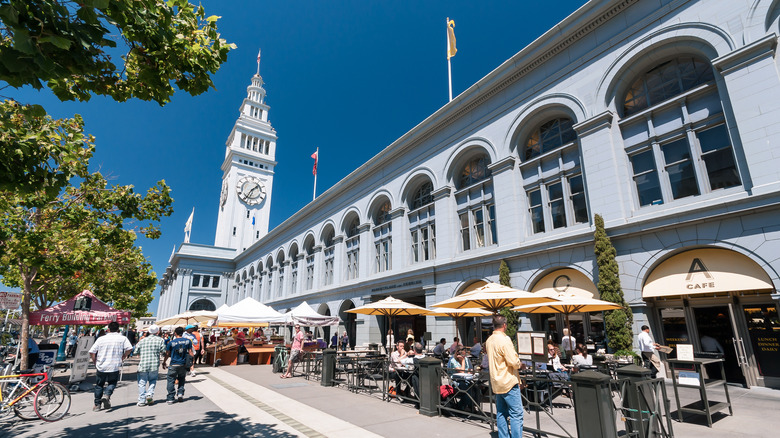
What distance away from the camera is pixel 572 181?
16.2 metres

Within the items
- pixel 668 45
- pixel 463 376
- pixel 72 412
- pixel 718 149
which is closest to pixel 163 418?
pixel 72 412

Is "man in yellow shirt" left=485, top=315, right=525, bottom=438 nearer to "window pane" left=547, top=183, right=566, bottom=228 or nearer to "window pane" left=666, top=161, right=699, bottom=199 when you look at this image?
"window pane" left=666, top=161, right=699, bottom=199

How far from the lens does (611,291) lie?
13.1 m

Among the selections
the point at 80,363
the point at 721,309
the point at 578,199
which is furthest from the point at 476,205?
the point at 80,363

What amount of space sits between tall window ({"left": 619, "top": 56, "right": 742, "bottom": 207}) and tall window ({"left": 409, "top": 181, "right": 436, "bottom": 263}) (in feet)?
36.5

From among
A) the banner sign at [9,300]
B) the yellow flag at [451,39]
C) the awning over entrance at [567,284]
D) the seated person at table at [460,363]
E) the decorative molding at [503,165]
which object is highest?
the yellow flag at [451,39]

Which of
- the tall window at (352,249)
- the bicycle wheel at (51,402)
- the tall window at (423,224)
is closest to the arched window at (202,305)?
the tall window at (352,249)

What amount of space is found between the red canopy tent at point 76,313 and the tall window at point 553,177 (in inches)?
724

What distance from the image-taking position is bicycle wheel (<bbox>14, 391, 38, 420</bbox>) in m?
7.97

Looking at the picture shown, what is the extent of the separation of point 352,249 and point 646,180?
71.0 ft

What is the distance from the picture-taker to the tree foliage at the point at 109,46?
372 centimetres

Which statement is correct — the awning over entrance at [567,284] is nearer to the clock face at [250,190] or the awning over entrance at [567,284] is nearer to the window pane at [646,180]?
the window pane at [646,180]

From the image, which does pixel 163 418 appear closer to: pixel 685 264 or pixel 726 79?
pixel 685 264

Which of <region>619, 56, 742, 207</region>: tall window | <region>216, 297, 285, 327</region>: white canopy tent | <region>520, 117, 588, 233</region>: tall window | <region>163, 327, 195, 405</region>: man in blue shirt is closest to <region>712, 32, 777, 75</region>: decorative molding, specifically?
<region>619, 56, 742, 207</region>: tall window
